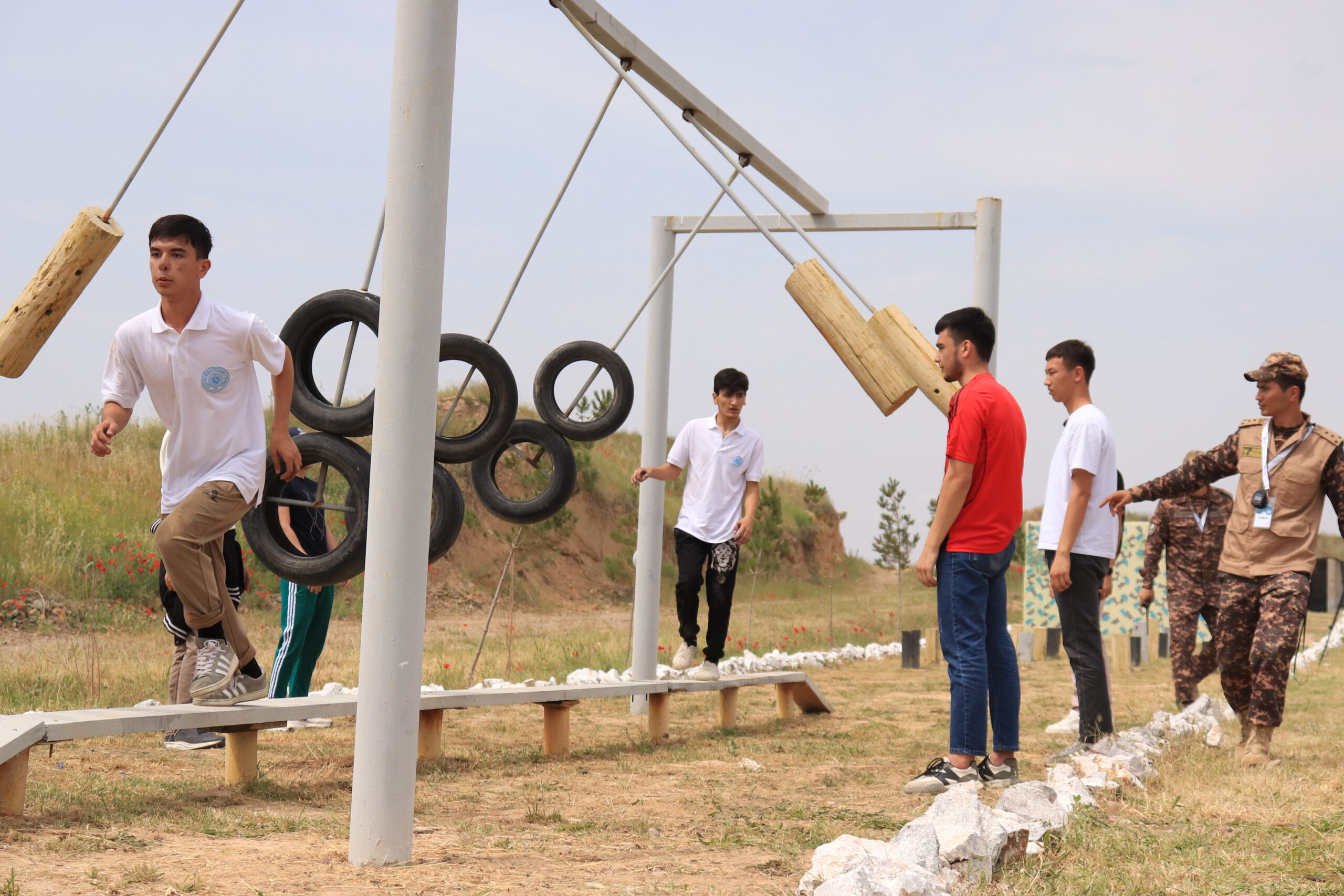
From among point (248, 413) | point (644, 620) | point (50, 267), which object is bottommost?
point (644, 620)

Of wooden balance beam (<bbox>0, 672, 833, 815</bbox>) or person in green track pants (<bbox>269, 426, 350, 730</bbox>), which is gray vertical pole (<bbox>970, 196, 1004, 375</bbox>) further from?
person in green track pants (<bbox>269, 426, 350, 730</bbox>)

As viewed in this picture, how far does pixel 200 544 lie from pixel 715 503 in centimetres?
366

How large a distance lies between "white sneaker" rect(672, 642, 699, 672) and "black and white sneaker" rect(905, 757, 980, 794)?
281cm

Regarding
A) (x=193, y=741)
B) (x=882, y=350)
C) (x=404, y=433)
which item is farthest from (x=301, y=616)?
(x=882, y=350)

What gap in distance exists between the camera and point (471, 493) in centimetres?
2195

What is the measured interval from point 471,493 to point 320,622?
1564 centimetres

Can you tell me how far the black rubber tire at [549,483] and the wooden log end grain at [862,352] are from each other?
7.97 feet

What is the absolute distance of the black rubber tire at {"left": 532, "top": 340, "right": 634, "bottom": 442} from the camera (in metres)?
7.53

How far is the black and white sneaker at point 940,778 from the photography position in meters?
4.98

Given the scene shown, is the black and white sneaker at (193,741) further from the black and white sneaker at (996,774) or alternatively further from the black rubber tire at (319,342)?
the black and white sneaker at (996,774)

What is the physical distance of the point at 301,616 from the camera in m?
6.27

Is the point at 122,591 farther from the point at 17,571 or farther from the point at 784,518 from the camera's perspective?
the point at 784,518

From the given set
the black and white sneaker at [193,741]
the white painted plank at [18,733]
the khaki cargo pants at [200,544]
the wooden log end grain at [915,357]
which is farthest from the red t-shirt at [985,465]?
the black and white sneaker at [193,741]

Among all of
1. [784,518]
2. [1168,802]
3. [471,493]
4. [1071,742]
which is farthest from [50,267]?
[784,518]
